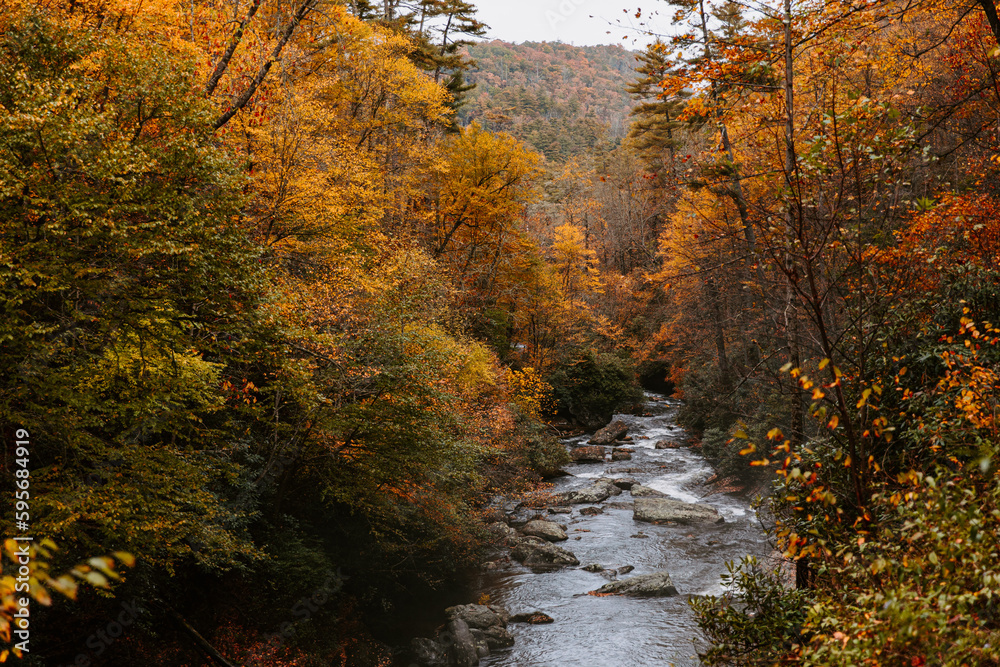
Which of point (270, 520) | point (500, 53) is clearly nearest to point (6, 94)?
point (270, 520)

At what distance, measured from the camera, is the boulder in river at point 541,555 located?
14.2 metres

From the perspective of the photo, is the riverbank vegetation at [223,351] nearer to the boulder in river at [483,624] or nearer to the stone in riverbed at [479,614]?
the stone in riverbed at [479,614]

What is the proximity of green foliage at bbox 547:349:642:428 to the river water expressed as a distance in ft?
22.3

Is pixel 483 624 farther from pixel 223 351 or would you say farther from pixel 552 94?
pixel 552 94

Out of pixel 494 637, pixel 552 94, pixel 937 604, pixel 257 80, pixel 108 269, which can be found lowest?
pixel 494 637

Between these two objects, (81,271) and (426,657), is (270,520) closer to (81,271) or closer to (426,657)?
(426,657)

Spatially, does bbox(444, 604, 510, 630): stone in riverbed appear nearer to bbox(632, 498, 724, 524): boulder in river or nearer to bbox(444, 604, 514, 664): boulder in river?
bbox(444, 604, 514, 664): boulder in river

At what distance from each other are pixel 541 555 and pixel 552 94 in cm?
11352

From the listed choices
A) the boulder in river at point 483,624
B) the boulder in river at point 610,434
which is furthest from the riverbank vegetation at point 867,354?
the boulder in river at point 610,434

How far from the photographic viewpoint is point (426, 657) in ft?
34.2

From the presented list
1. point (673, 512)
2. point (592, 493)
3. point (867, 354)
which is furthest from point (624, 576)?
point (867, 354)

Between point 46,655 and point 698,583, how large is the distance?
12010 millimetres

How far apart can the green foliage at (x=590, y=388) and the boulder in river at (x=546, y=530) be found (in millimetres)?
11510

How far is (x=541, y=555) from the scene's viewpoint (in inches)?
567
